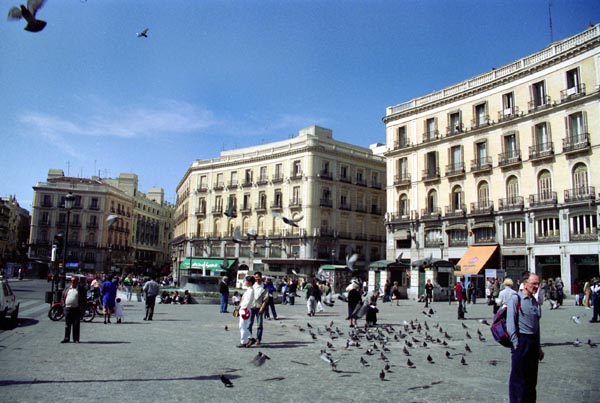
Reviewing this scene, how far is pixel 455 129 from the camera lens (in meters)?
43.1

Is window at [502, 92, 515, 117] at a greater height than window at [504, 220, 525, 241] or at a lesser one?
greater

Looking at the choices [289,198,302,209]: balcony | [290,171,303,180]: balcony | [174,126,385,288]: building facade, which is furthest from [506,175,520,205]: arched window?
[290,171,303,180]: balcony

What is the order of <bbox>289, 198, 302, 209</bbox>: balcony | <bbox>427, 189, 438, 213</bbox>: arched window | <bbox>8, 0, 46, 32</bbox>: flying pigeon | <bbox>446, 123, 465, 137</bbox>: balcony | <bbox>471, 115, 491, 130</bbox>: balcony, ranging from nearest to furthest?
<bbox>8, 0, 46, 32</bbox>: flying pigeon < <bbox>471, 115, 491, 130</bbox>: balcony < <bbox>446, 123, 465, 137</bbox>: balcony < <bbox>427, 189, 438, 213</bbox>: arched window < <bbox>289, 198, 302, 209</bbox>: balcony

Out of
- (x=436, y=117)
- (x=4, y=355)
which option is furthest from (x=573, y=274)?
(x=4, y=355)

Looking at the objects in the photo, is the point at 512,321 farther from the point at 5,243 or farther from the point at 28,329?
the point at 5,243

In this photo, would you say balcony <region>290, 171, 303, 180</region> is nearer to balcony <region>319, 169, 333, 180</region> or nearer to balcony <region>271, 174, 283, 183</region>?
balcony <region>271, 174, 283, 183</region>

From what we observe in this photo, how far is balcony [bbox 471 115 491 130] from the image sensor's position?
40375 mm

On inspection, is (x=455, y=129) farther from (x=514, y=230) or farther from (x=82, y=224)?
(x=82, y=224)

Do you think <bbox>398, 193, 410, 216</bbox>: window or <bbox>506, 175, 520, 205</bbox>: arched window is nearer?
<bbox>506, 175, 520, 205</bbox>: arched window

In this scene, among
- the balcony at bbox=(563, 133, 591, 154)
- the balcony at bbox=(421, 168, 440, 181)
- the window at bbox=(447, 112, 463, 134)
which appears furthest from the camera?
the balcony at bbox=(421, 168, 440, 181)

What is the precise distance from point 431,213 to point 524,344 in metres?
39.0

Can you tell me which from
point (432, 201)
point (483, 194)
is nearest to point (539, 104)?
point (483, 194)

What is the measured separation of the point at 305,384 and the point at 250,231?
49.6 metres

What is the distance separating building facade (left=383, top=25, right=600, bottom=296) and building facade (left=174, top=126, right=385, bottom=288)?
10.8 meters
